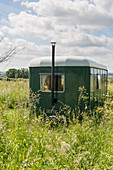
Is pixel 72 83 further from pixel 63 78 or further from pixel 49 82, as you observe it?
pixel 49 82

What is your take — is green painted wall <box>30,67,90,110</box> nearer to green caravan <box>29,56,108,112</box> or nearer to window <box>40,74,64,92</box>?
green caravan <box>29,56,108,112</box>

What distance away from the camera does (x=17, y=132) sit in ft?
15.7

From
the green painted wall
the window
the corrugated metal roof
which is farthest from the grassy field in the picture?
the corrugated metal roof

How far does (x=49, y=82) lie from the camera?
7.26 meters

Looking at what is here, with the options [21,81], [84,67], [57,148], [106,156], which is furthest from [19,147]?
[21,81]

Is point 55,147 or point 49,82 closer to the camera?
point 55,147

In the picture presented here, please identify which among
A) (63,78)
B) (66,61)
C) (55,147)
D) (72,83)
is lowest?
(55,147)

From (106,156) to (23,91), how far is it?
6824mm

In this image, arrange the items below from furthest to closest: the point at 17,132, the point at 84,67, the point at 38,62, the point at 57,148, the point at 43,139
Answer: the point at 38,62
the point at 84,67
the point at 17,132
the point at 43,139
the point at 57,148

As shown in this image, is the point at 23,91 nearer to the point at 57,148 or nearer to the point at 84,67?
Result: the point at 84,67

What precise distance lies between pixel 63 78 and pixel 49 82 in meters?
0.49

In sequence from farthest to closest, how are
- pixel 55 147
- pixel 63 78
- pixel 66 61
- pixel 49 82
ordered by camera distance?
1. pixel 49 82
2. pixel 63 78
3. pixel 66 61
4. pixel 55 147

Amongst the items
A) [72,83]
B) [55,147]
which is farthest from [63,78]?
[55,147]

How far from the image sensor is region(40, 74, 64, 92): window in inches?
280
